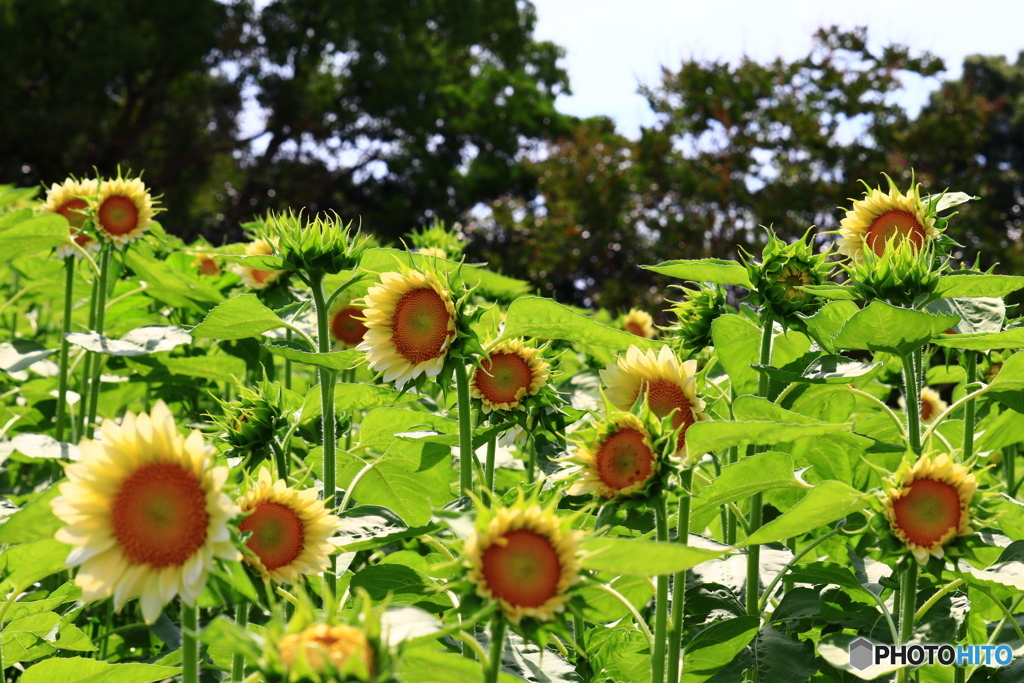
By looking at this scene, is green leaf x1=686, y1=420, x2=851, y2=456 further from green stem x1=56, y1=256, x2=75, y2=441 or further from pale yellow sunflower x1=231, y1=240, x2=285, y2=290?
green stem x1=56, y1=256, x2=75, y2=441

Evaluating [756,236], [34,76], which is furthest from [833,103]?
[34,76]

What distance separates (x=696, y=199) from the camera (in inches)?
468

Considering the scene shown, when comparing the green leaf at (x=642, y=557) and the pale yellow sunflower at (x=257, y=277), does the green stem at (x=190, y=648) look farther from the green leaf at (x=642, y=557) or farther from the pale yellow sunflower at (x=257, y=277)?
the pale yellow sunflower at (x=257, y=277)

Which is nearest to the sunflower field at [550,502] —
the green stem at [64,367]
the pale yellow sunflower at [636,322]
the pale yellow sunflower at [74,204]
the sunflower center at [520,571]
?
the sunflower center at [520,571]

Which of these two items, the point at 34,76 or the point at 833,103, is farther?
the point at 34,76

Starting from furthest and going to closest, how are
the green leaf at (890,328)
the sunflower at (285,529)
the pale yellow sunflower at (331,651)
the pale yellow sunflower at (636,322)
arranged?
the pale yellow sunflower at (636,322), the green leaf at (890,328), the sunflower at (285,529), the pale yellow sunflower at (331,651)

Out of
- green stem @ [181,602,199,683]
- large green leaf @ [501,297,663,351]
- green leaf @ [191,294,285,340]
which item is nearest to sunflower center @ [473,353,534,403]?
large green leaf @ [501,297,663,351]

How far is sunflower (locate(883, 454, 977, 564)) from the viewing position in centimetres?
112

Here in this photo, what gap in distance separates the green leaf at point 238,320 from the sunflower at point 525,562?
2.23 ft

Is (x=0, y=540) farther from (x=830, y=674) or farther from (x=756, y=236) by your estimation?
(x=756, y=236)

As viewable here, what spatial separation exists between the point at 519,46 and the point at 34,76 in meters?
10.3

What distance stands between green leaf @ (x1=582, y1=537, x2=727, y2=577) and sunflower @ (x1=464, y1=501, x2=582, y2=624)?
0.9 inches

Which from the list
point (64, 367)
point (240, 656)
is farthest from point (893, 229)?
point (64, 367)

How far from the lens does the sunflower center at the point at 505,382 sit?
1501mm
